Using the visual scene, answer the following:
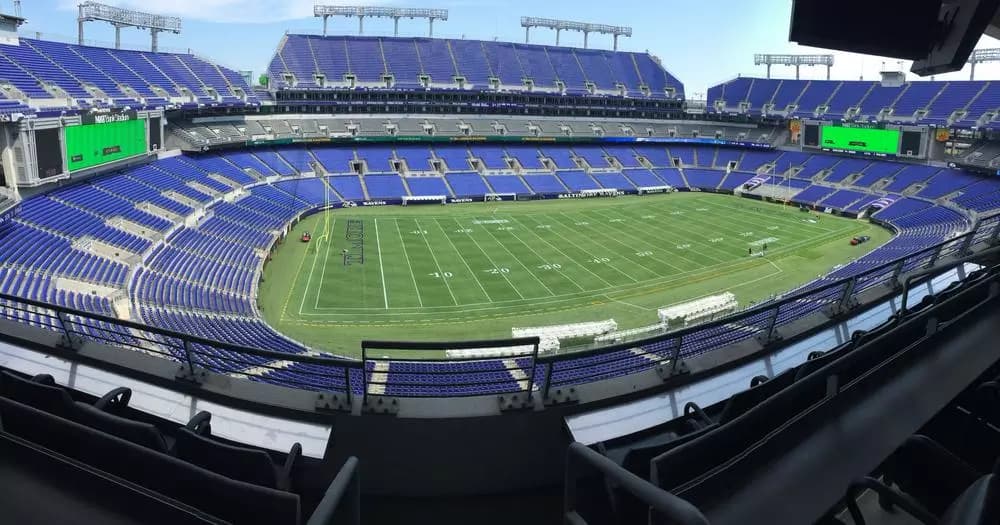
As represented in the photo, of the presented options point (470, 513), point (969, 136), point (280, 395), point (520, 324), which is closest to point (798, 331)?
point (470, 513)

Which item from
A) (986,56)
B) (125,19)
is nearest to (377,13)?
(125,19)

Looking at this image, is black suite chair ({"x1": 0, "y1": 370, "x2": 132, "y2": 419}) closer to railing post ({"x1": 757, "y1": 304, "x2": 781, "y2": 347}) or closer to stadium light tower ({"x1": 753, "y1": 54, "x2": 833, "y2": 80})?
railing post ({"x1": 757, "y1": 304, "x2": 781, "y2": 347})

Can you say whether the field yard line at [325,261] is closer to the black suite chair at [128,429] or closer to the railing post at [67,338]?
the railing post at [67,338]

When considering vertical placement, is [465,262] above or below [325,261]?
above

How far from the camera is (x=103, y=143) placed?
27359mm

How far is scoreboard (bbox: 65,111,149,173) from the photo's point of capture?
984 inches

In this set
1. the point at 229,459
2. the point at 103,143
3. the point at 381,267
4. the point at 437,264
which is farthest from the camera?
the point at 437,264

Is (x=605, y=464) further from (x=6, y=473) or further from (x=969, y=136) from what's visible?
(x=969, y=136)

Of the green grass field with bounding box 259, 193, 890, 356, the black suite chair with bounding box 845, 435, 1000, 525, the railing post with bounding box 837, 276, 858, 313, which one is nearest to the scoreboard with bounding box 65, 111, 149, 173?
the green grass field with bounding box 259, 193, 890, 356

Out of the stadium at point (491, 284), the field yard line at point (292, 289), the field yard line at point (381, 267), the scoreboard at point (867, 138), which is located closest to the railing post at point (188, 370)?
the stadium at point (491, 284)

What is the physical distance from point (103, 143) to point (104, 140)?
5.9 inches

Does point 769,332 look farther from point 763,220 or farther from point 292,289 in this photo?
point 763,220

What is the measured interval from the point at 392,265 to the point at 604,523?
26430mm

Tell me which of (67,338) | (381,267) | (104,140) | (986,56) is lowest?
(381,267)
